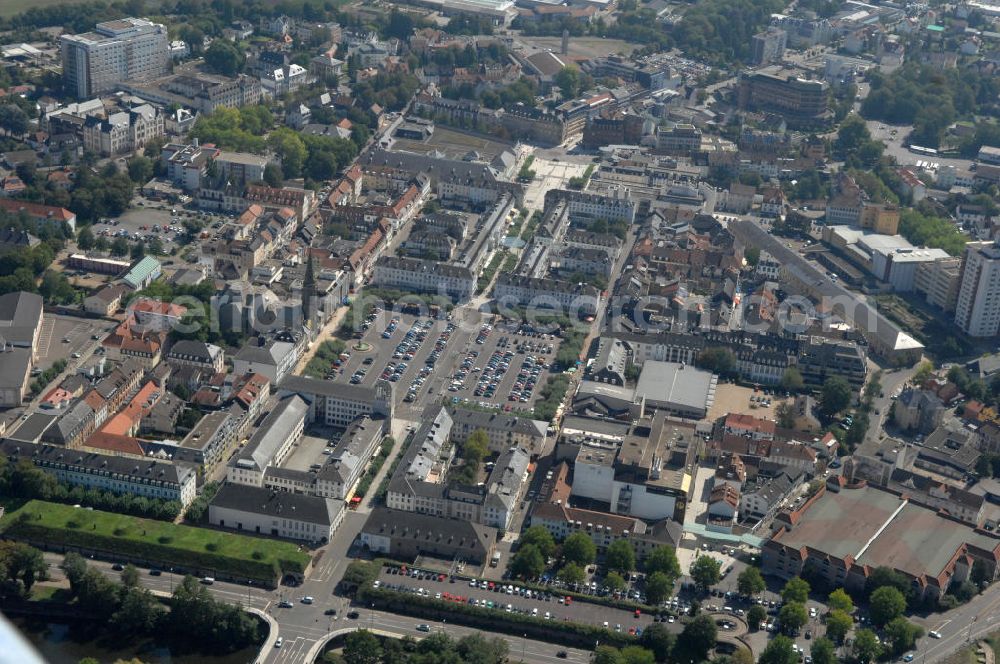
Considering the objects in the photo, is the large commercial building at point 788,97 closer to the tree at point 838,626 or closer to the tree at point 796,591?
the tree at point 796,591

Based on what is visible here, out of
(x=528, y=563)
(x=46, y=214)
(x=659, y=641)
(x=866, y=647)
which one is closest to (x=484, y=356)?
(x=528, y=563)

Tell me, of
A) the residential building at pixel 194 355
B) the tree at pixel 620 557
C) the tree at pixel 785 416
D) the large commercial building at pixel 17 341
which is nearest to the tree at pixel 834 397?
the tree at pixel 785 416

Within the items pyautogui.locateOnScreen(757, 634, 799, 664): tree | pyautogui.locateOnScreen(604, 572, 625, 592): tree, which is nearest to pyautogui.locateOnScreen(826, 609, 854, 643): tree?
pyautogui.locateOnScreen(757, 634, 799, 664): tree

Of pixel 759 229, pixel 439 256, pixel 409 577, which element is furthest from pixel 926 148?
pixel 409 577

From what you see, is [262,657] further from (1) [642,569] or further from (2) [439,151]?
(2) [439,151]

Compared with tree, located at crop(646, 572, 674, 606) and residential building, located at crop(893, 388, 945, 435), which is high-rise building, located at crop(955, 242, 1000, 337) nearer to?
residential building, located at crop(893, 388, 945, 435)
